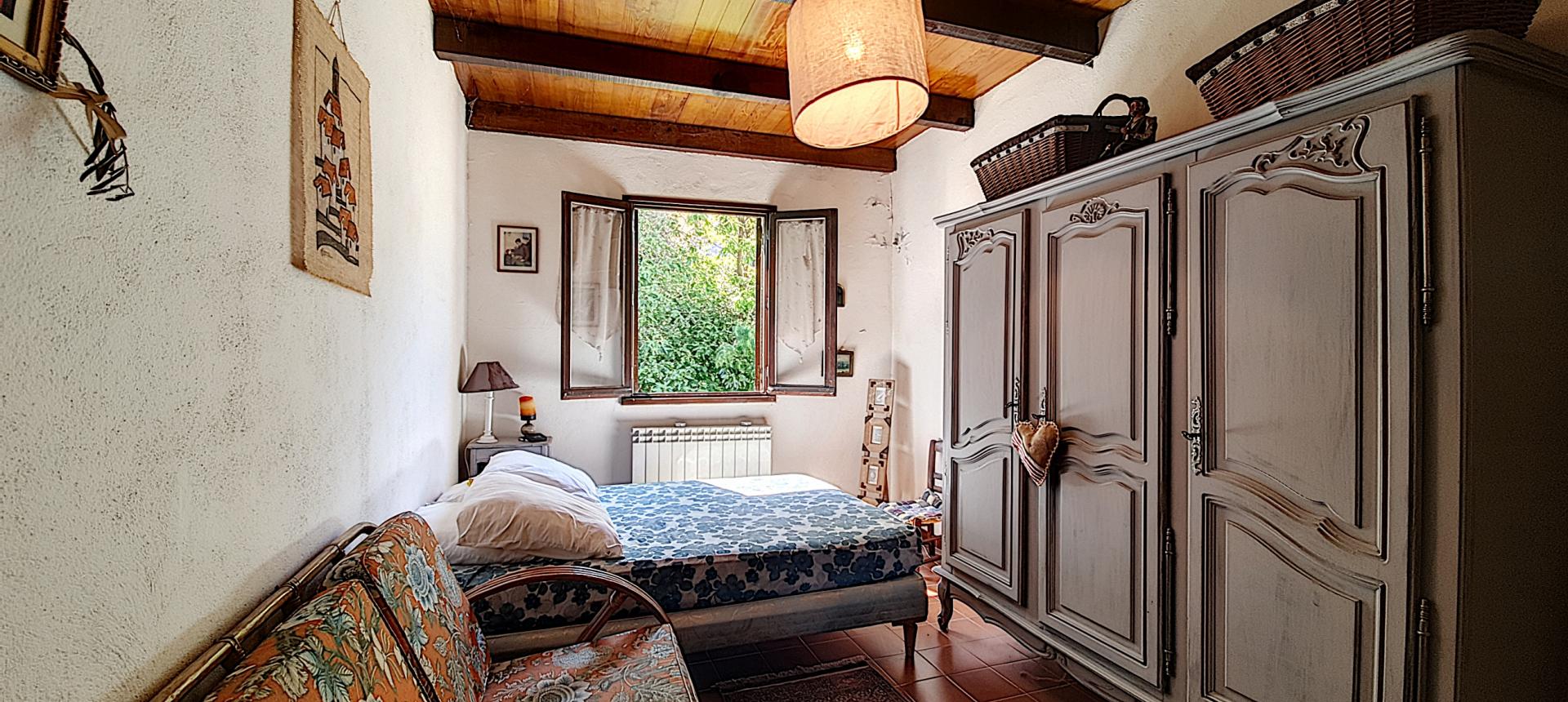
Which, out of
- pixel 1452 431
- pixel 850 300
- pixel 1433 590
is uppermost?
pixel 850 300

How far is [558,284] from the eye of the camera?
14.5 feet

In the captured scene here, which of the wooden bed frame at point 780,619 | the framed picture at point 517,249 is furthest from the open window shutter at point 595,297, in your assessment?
the wooden bed frame at point 780,619

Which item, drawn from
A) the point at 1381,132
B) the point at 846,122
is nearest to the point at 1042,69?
the point at 846,122

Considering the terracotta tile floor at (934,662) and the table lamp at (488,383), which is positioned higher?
the table lamp at (488,383)

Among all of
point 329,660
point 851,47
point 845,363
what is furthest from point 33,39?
point 845,363

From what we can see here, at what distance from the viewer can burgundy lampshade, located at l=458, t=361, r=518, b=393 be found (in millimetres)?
3846

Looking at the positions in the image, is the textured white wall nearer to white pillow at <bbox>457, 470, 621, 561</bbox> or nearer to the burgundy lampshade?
white pillow at <bbox>457, 470, 621, 561</bbox>

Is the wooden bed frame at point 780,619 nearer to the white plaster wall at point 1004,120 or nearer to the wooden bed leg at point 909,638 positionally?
the wooden bed leg at point 909,638

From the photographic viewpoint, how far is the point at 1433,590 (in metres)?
1.44

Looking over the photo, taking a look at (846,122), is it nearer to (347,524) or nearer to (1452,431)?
(1452,431)

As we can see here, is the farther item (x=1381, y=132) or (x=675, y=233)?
(x=675, y=233)

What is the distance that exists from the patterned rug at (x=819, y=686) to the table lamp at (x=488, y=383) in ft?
6.81

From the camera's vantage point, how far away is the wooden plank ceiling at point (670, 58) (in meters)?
2.99

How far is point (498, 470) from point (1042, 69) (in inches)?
125
